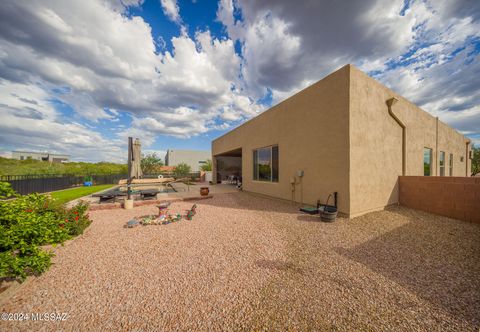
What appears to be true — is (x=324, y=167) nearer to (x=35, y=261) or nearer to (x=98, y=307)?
(x=98, y=307)

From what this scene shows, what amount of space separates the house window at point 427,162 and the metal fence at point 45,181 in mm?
18576

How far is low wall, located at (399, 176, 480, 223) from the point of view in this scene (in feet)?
14.9

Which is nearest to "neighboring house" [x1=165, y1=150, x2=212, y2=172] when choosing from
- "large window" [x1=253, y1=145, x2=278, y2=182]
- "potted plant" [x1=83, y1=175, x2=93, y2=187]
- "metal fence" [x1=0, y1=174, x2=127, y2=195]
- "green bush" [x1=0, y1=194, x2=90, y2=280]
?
"metal fence" [x1=0, y1=174, x2=127, y2=195]

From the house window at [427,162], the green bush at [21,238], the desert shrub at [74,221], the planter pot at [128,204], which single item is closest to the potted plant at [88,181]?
the planter pot at [128,204]

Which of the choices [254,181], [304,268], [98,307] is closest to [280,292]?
[304,268]

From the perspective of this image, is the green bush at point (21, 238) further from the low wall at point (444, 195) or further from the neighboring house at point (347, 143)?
the low wall at point (444, 195)

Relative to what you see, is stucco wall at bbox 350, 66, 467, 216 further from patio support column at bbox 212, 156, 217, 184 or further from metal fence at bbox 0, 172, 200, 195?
metal fence at bbox 0, 172, 200, 195

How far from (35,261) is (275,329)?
3.11 meters

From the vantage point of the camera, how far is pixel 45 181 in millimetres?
11914

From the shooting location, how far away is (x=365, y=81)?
5340 millimetres

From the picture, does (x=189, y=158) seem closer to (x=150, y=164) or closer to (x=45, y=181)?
(x=150, y=164)

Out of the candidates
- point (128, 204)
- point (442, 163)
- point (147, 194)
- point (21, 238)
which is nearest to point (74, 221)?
point (21, 238)

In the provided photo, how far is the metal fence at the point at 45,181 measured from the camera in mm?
10184

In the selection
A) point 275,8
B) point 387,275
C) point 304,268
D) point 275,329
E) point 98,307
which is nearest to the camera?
point 275,329
